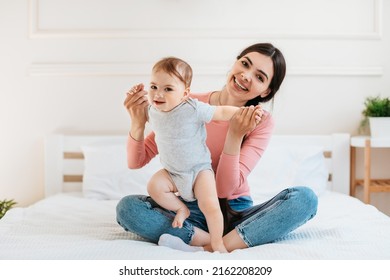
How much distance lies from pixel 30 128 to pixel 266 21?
117 centimetres

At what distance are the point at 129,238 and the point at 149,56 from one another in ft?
3.68

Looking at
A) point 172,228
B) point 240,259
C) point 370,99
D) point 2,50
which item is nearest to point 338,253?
point 240,259

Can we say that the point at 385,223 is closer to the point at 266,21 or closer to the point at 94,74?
the point at 266,21

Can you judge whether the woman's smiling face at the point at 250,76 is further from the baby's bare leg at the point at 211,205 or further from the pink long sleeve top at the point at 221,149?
the baby's bare leg at the point at 211,205

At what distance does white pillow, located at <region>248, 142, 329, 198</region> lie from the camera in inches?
80.1

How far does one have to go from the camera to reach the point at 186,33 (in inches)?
89.7

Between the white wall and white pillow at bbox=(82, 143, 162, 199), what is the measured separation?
220mm

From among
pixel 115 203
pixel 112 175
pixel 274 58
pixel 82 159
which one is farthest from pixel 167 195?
pixel 82 159

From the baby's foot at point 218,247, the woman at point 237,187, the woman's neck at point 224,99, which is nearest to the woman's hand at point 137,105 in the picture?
the woman at point 237,187

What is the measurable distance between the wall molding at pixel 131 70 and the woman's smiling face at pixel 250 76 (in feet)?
2.97

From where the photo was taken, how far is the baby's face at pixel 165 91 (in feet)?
3.84

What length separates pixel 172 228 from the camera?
4.21 ft

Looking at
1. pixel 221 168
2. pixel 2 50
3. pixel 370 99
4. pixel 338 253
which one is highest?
pixel 2 50

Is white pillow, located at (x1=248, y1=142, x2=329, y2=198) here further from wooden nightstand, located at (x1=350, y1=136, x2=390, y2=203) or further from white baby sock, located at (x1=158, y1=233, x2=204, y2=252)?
white baby sock, located at (x1=158, y1=233, x2=204, y2=252)
